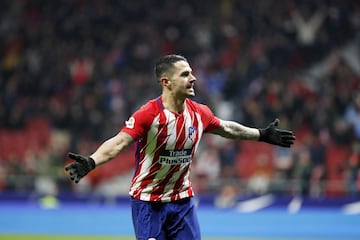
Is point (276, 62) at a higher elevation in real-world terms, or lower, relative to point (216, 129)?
higher

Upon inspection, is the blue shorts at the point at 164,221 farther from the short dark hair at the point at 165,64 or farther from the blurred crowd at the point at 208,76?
the blurred crowd at the point at 208,76

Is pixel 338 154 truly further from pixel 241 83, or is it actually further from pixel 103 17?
pixel 103 17

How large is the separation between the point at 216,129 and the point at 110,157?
1290 mm

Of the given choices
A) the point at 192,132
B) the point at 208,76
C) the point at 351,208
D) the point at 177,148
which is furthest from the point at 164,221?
the point at 208,76

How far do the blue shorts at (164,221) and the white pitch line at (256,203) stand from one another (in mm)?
9798

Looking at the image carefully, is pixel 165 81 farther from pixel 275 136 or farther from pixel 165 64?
pixel 275 136

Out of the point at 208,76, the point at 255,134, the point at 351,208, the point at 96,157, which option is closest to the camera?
the point at 96,157

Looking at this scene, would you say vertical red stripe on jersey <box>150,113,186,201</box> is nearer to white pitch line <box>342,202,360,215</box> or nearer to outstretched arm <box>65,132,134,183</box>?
outstretched arm <box>65,132,134,183</box>

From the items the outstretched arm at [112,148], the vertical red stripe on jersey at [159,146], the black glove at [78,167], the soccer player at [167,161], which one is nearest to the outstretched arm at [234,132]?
the soccer player at [167,161]

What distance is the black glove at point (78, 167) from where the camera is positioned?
20.8ft

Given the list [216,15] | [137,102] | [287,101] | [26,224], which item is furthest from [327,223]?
[216,15]

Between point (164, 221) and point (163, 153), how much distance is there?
1.99 feet

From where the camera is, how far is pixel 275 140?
7.73m

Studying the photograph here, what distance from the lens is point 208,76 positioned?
20.5 metres
